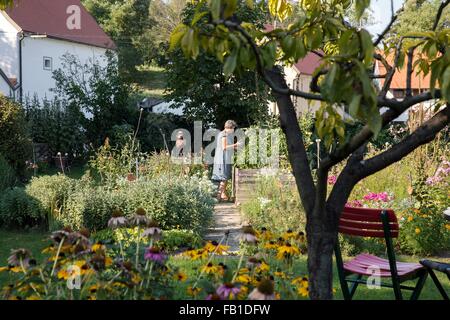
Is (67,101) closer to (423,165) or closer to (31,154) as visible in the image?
(31,154)

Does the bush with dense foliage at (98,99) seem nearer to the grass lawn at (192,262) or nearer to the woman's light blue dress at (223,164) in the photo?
the woman's light blue dress at (223,164)

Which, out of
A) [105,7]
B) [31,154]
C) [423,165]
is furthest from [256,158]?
[105,7]

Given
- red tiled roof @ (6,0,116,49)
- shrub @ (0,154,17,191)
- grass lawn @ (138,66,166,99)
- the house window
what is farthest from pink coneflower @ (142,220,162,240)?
grass lawn @ (138,66,166,99)

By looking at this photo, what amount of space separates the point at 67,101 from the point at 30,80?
23.3ft

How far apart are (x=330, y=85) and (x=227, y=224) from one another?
318 inches

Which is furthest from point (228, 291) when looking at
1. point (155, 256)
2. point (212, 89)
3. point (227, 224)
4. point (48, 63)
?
point (48, 63)

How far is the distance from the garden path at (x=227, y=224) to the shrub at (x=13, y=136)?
5.56 metres

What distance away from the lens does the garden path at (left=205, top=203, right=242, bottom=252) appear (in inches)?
366

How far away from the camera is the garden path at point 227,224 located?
930 centimetres

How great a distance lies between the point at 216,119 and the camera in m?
22.1

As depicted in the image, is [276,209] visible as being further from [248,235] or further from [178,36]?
[178,36]

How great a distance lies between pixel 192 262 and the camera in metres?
7.47

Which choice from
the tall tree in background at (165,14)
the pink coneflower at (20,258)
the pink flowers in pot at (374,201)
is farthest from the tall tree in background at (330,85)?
the tall tree in background at (165,14)

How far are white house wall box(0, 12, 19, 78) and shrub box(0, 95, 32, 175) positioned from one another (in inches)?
522
